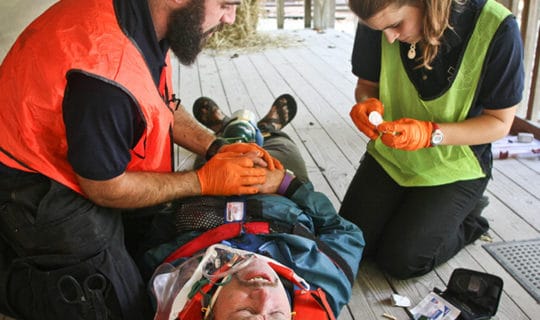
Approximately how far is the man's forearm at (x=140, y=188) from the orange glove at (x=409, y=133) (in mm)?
697

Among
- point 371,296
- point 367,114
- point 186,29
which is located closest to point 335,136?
point 367,114

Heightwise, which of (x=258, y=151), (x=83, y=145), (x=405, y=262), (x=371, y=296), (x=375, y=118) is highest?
(x=83, y=145)

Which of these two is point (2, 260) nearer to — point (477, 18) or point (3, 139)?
point (3, 139)

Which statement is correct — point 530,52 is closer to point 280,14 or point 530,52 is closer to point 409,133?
point 409,133

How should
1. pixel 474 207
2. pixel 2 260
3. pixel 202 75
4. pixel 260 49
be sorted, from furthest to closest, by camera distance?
pixel 260 49, pixel 202 75, pixel 474 207, pixel 2 260

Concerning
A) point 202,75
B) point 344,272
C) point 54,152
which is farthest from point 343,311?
point 202,75

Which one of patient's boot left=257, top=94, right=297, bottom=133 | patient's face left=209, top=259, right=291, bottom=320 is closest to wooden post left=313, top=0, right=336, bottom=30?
patient's boot left=257, top=94, right=297, bottom=133

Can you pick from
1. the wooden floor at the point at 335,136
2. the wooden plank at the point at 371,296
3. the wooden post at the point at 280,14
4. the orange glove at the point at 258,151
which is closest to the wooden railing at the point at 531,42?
the wooden floor at the point at 335,136

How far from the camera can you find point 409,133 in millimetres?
1837

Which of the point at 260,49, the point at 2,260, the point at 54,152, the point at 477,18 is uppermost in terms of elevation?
the point at 477,18

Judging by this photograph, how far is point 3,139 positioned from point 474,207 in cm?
173

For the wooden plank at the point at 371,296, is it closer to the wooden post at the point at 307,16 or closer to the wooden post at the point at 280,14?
the wooden post at the point at 280,14

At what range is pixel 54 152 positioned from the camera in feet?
4.65

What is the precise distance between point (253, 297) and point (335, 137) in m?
2.05
